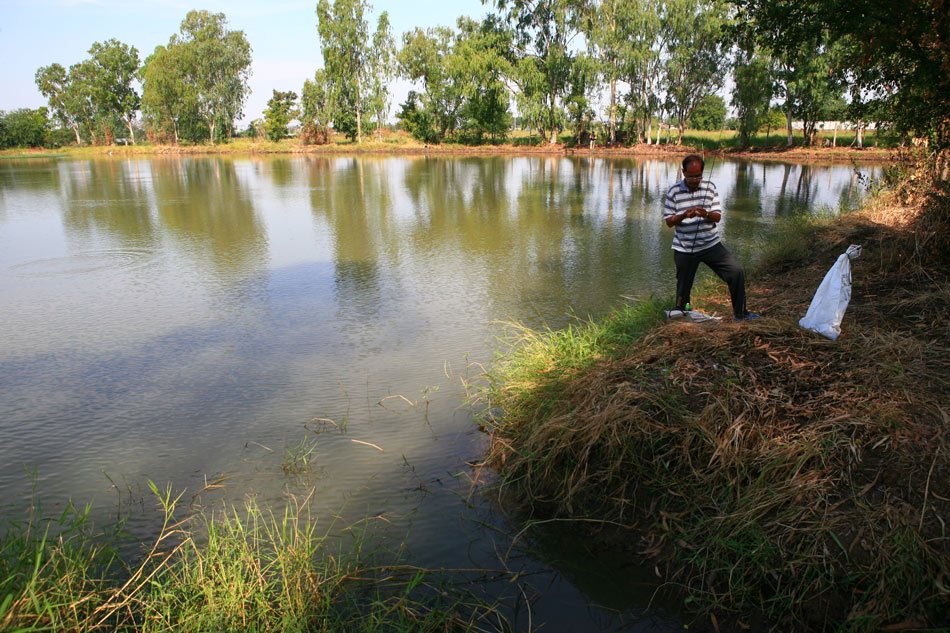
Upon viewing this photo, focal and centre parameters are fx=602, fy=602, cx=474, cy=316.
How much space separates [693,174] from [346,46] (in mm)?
56997

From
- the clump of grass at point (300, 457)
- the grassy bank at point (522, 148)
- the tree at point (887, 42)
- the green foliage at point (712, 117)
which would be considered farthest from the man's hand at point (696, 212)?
the green foliage at point (712, 117)

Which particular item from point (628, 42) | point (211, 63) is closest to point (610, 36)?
point (628, 42)

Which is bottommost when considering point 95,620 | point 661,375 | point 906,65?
point 95,620

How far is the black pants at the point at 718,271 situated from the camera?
192 inches

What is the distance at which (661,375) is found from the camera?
3852mm

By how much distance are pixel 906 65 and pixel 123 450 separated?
25.7 ft

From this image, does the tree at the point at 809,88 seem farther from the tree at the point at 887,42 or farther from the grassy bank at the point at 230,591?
the grassy bank at the point at 230,591

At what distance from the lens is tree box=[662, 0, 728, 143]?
4203cm

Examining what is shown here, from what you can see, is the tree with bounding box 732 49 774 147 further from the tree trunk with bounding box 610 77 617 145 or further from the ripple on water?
the ripple on water

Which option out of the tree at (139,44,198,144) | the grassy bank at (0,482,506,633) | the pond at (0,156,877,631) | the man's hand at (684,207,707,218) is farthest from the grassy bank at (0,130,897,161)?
the grassy bank at (0,482,506,633)

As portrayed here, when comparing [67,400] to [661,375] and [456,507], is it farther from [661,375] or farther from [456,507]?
[661,375]

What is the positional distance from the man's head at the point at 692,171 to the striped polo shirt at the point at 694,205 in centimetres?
4

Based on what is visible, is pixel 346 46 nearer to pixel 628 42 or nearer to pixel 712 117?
pixel 628 42

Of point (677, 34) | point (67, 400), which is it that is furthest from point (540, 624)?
point (677, 34)
